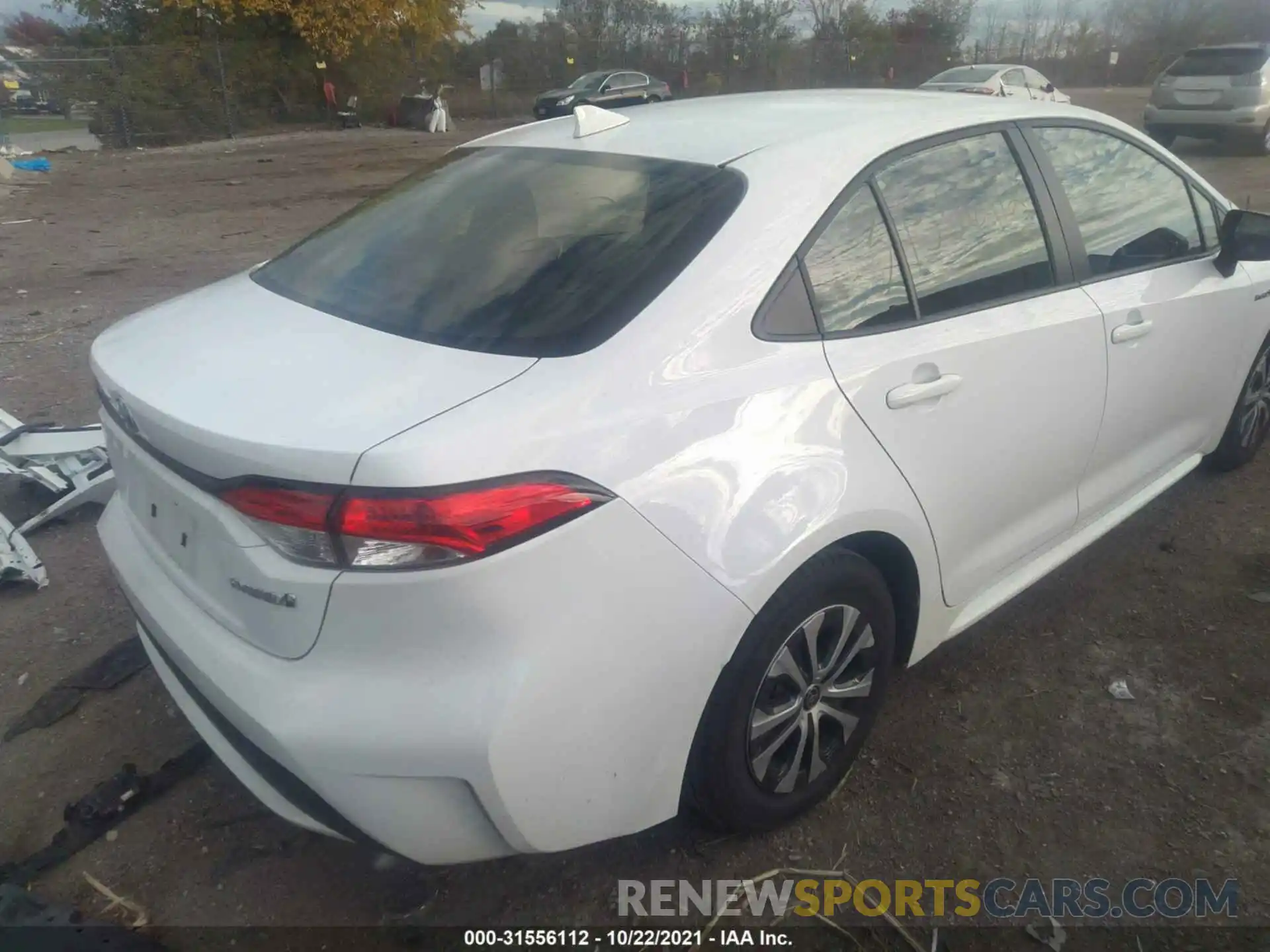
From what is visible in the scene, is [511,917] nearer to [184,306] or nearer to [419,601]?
[419,601]

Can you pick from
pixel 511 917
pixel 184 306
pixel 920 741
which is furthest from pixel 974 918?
pixel 184 306

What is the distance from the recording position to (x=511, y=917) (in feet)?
7.22

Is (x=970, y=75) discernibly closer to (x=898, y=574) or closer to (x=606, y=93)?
(x=606, y=93)

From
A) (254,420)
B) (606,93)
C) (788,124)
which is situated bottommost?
(606,93)

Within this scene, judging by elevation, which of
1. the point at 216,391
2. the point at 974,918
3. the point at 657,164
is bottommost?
the point at 974,918

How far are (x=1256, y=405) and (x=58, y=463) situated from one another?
5.05 m

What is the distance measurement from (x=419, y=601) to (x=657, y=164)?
1306 millimetres

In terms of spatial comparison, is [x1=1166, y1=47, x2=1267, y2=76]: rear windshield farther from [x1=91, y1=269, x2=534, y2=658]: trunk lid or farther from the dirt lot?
[x1=91, y1=269, x2=534, y2=658]: trunk lid

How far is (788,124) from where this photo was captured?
2531 mm

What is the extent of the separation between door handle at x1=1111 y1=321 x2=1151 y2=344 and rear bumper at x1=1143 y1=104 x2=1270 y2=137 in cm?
1492

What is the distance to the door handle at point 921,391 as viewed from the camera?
2264 millimetres

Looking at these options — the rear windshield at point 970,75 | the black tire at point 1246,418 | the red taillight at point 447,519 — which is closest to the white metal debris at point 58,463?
the red taillight at point 447,519

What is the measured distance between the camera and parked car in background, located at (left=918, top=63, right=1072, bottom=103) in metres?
18.1

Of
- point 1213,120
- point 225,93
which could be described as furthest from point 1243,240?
point 225,93
